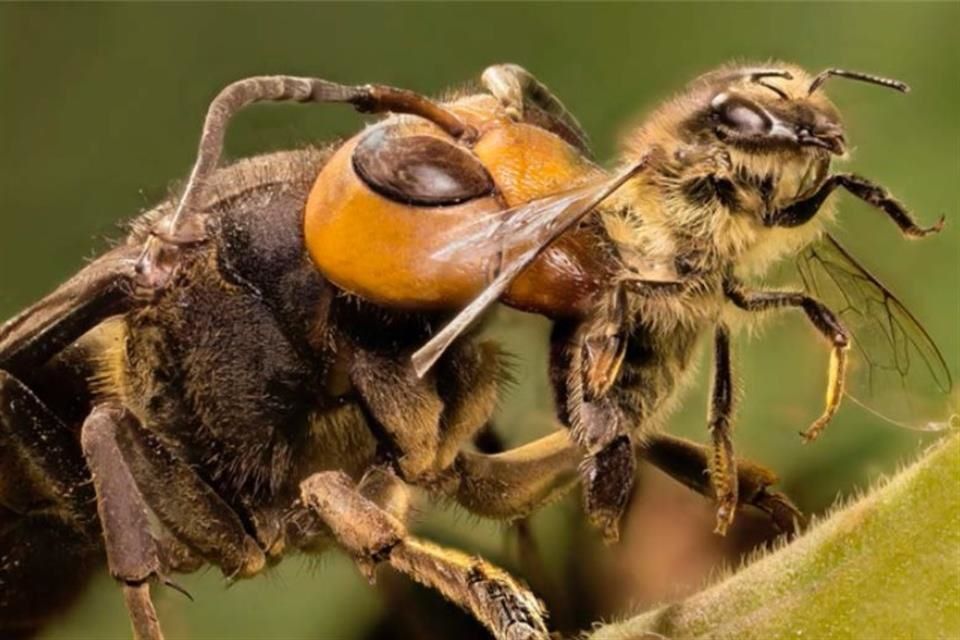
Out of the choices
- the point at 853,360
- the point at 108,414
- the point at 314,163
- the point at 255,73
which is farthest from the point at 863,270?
the point at 255,73

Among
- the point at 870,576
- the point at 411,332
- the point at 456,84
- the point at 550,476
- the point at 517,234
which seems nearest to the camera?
the point at 870,576

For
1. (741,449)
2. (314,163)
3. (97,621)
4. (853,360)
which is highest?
(314,163)

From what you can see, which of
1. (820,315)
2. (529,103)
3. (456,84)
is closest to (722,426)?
(820,315)

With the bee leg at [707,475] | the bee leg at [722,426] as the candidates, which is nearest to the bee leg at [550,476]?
the bee leg at [707,475]

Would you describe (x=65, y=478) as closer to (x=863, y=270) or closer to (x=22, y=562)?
(x=22, y=562)

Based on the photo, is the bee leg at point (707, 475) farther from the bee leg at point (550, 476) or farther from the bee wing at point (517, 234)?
the bee wing at point (517, 234)

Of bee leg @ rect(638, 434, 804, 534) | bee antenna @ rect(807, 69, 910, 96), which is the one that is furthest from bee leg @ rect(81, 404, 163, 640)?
→ bee antenna @ rect(807, 69, 910, 96)

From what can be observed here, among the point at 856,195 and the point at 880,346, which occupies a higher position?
the point at 856,195

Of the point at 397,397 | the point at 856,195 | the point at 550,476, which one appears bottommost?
the point at 550,476

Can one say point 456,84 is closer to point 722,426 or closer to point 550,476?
point 550,476
